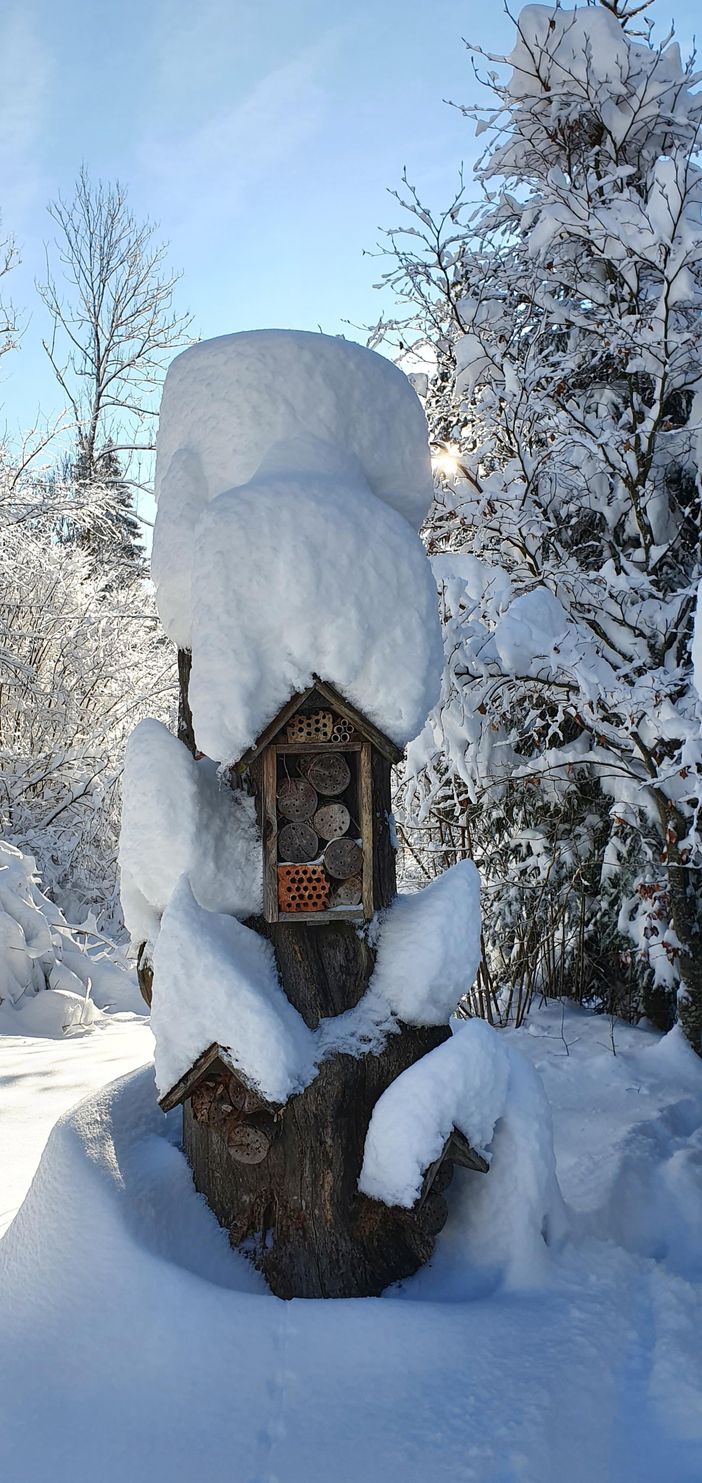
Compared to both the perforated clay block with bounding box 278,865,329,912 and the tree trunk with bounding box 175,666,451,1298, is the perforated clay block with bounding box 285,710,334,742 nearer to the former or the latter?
the perforated clay block with bounding box 278,865,329,912

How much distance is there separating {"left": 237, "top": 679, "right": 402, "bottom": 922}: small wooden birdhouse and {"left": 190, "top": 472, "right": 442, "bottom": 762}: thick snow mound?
0.33ft

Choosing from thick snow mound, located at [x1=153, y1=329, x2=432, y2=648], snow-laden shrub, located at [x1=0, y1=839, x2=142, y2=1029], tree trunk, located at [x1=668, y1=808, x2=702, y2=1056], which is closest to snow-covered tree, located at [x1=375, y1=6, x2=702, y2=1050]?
tree trunk, located at [x1=668, y1=808, x2=702, y2=1056]

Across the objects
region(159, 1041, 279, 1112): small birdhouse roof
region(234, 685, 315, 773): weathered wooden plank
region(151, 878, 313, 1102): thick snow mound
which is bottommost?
region(159, 1041, 279, 1112): small birdhouse roof

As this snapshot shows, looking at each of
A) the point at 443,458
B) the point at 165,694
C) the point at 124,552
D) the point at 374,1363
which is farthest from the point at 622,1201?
the point at 124,552

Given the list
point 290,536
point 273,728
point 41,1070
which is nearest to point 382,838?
point 273,728

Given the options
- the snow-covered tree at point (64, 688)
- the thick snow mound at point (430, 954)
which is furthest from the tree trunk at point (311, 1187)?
the snow-covered tree at point (64, 688)

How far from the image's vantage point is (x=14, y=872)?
298 inches

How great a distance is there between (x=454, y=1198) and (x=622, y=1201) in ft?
2.03

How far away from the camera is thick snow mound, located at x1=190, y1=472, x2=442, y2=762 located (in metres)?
2.75

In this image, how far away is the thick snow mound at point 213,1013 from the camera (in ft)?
8.66

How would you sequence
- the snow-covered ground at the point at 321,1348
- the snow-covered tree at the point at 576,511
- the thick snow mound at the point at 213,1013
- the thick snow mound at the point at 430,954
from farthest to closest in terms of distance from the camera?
the snow-covered tree at the point at 576,511 → the thick snow mound at the point at 430,954 → the thick snow mound at the point at 213,1013 → the snow-covered ground at the point at 321,1348

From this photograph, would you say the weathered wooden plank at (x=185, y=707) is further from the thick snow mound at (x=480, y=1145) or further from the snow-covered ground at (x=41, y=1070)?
the snow-covered ground at (x=41, y=1070)

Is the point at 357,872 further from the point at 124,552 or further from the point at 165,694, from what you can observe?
the point at 124,552

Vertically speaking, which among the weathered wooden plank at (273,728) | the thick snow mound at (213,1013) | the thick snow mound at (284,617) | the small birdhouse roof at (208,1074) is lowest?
the small birdhouse roof at (208,1074)
